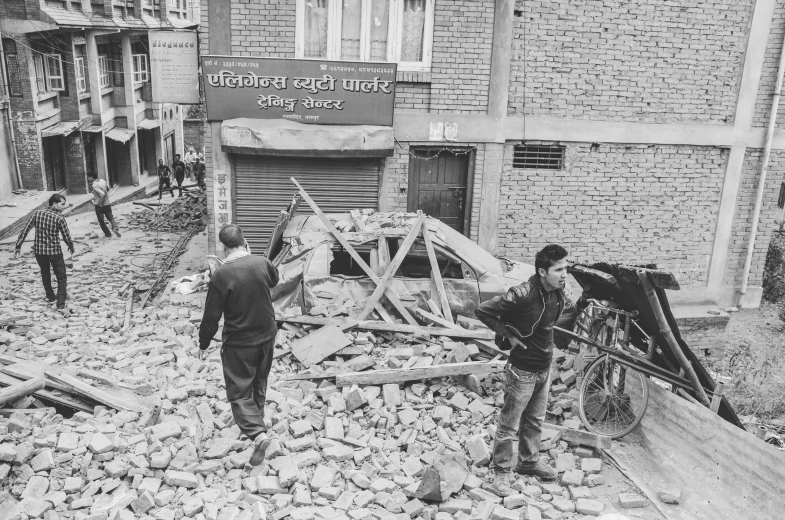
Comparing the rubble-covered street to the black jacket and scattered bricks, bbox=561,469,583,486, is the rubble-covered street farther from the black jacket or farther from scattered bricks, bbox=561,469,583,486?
the black jacket

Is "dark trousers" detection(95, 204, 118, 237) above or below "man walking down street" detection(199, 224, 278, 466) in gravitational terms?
below

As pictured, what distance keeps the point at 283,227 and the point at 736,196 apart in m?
8.54

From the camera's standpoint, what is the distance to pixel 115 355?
275 inches

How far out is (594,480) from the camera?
16.5ft

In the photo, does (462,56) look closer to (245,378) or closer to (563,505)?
(245,378)

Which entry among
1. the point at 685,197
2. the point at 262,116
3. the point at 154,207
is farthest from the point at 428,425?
the point at 154,207

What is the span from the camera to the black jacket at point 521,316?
Answer: 4543 millimetres

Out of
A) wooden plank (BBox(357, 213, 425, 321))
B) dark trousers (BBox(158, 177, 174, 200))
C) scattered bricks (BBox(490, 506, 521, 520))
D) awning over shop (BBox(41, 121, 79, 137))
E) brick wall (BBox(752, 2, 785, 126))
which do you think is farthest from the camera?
dark trousers (BBox(158, 177, 174, 200))

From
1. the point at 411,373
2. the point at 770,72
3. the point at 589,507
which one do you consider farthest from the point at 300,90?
the point at 770,72

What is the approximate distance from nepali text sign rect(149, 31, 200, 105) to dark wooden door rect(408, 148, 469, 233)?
13.0ft

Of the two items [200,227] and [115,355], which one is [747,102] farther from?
[200,227]

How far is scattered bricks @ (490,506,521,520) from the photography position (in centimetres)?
452

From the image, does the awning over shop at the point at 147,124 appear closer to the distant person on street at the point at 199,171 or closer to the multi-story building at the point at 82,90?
the multi-story building at the point at 82,90

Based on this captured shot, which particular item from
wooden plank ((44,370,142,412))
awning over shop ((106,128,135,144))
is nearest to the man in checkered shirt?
wooden plank ((44,370,142,412))
